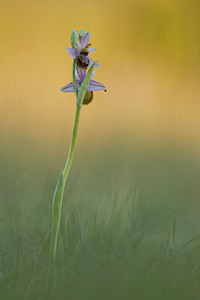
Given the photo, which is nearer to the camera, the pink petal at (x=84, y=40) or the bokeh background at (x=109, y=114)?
the pink petal at (x=84, y=40)

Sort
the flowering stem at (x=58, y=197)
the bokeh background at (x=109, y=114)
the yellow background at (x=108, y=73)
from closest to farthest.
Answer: the flowering stem at (x=58, y=197) < the bokeh background at (x=109, y=114) < the yellow background at (x=108, y=73)

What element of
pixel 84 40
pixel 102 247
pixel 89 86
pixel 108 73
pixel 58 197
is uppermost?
pixel 108 73

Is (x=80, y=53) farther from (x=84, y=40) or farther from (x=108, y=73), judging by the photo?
(x=108, y=73)

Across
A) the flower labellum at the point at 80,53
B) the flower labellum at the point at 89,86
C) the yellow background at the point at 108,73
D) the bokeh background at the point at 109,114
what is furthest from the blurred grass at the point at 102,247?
the yellow background at the point at 108,73

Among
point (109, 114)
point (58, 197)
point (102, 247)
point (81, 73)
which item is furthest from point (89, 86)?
point (109, 114)

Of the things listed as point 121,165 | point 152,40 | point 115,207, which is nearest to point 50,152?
point 121,165

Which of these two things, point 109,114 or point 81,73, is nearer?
point 81,73

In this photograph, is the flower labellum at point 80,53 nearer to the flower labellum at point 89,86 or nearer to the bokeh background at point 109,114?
the flower labellum at point 89,86

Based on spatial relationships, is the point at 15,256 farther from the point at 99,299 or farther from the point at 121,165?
the point at 121,165
